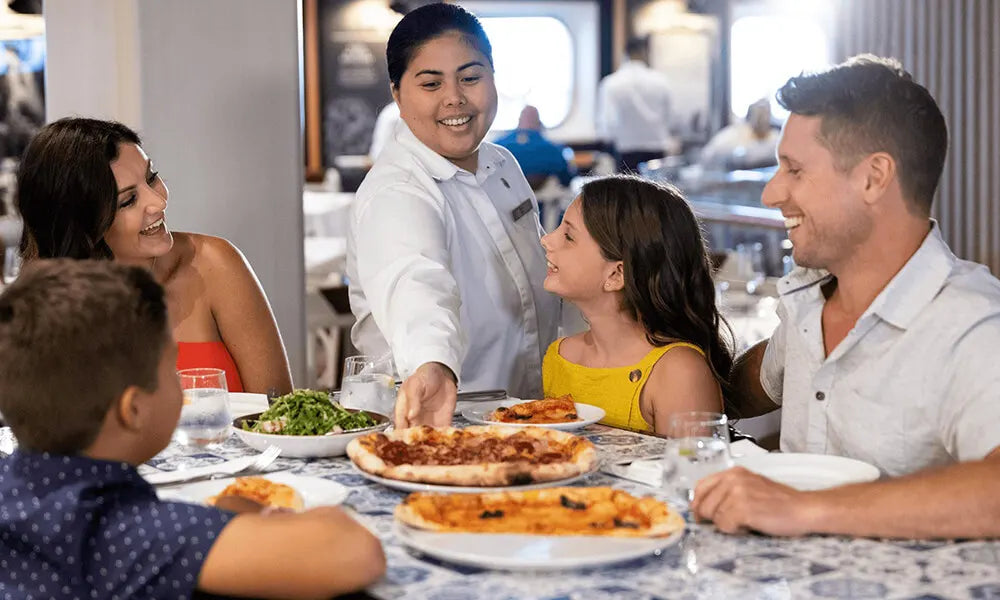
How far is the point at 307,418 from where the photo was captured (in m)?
2.28

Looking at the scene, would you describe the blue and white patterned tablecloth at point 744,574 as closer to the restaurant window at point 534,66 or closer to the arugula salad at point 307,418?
the arugula salad at point 307,418

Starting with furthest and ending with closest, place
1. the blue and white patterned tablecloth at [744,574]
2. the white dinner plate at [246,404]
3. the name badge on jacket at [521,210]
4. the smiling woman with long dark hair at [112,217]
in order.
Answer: the name badge on jacket at [521,210] → the smiling woman with long dark hair at [112,217] → the white dinner plate at [246,404] → the blue and white patterned tablecloth at [744,574]

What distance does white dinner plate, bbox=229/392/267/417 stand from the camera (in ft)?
8.54

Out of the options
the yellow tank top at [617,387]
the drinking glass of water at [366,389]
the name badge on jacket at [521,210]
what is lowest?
the yellow tank top at [617,387]

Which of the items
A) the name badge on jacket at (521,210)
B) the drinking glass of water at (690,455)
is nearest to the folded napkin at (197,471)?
the drinking glass of water at (690,455)

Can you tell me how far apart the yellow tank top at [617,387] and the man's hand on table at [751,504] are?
39.1 inches

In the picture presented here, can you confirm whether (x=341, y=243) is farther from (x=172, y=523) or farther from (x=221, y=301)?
(x=172, y=523)

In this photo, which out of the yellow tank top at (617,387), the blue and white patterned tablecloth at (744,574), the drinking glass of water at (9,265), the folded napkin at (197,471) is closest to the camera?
the blue and white patterned tablecloth at (744,574)

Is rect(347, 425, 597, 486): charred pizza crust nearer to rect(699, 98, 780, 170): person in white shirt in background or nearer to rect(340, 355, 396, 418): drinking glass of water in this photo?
rect(340, 355, 396, 418): drinking glass of water

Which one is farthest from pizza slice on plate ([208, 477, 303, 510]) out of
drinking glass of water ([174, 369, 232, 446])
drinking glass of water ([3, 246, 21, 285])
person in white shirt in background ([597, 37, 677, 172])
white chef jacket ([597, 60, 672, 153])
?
white chef jacket ([597, 60, 672, 153])

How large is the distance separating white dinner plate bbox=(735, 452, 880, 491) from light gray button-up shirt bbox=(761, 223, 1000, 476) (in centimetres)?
18

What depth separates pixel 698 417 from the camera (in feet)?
Result: 6.01

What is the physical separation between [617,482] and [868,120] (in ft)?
2.57

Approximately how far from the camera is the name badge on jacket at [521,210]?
3463 mm
